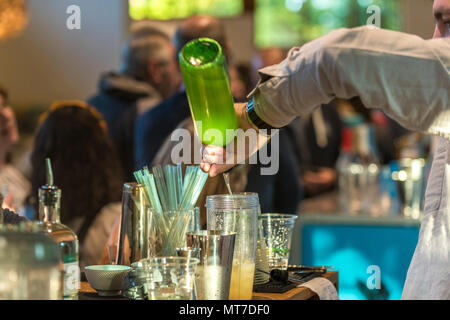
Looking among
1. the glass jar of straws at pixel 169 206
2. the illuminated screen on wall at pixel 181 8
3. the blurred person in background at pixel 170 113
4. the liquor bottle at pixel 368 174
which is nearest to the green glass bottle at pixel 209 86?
the glass jar of straws at pixel 169 206

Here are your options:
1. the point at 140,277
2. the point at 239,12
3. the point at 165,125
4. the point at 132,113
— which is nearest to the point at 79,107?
the point at 165,125

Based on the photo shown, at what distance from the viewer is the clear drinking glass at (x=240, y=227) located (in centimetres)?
139

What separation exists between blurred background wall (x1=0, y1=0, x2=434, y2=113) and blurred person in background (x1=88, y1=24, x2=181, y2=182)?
5258 millimetres

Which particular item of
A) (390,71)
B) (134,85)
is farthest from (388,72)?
(134,85)

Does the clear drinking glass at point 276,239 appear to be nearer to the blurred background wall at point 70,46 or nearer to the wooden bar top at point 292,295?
the wooden bar top at point 292,295

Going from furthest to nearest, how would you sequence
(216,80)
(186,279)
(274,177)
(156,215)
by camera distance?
(274,177) → (156,215) → (216,80) → (186,279)

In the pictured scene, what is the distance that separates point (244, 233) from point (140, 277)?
220mm

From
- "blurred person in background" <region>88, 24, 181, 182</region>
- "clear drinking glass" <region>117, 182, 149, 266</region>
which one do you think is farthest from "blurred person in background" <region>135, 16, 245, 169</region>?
"clear drinking glass" <region>117, 182, 149, 266</region>

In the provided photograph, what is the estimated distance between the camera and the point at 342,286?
11.6ft

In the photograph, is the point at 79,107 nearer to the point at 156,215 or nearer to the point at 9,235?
the point at 156,215

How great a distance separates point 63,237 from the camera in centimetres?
133

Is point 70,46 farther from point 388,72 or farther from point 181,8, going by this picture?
point 388,72

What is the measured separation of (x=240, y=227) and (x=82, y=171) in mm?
1356

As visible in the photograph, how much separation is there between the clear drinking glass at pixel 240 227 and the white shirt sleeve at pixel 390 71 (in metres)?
0.37
